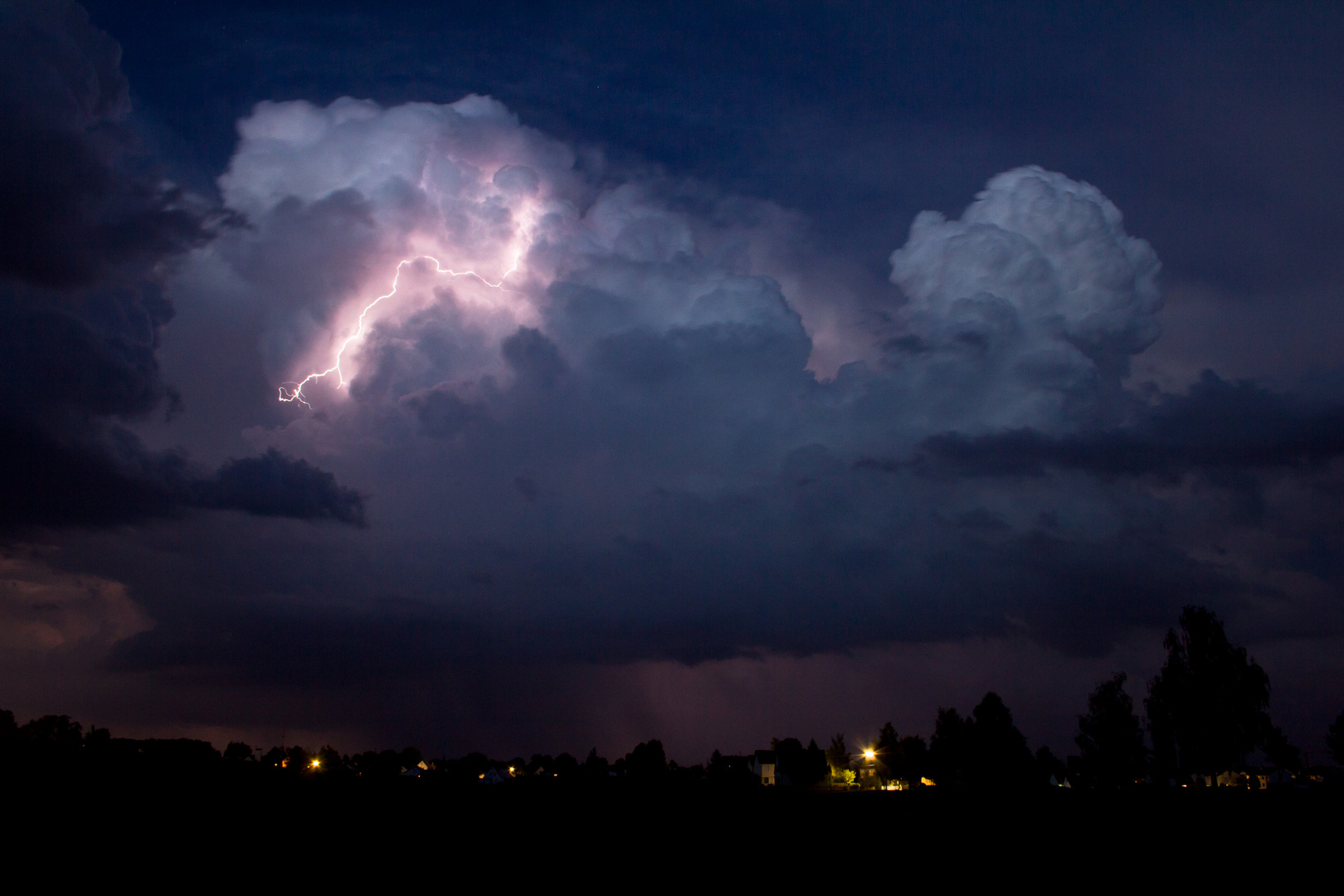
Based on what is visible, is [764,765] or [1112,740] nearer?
[1112,740]

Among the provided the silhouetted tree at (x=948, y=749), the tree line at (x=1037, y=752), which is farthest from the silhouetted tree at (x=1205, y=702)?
the silhouetted tree at (x=948, y=749)

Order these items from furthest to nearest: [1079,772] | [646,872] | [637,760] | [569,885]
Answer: [637,760], [1079,772], [646,872], [569,885]

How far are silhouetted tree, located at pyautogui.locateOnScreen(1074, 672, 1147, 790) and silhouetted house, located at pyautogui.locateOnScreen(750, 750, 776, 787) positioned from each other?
189 feet

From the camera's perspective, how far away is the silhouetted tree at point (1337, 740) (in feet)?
402

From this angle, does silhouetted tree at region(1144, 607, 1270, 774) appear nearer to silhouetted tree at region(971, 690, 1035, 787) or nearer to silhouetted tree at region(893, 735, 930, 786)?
silhouetted tree at region(971, 690, 1035, 787)

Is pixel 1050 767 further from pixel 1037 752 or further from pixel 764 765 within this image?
pixel 764 765

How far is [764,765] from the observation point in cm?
15138

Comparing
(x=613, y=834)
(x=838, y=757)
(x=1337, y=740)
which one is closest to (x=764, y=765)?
(x=838, y=757)

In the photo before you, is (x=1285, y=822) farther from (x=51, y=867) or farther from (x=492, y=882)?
(x=51, y=867)

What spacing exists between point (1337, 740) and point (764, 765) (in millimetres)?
85416

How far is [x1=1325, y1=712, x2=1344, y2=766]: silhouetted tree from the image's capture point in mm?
122438

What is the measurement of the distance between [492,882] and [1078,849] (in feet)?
64.3

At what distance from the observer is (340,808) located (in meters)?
39.2

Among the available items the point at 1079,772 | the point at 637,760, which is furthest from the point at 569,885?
the point at 637,760
